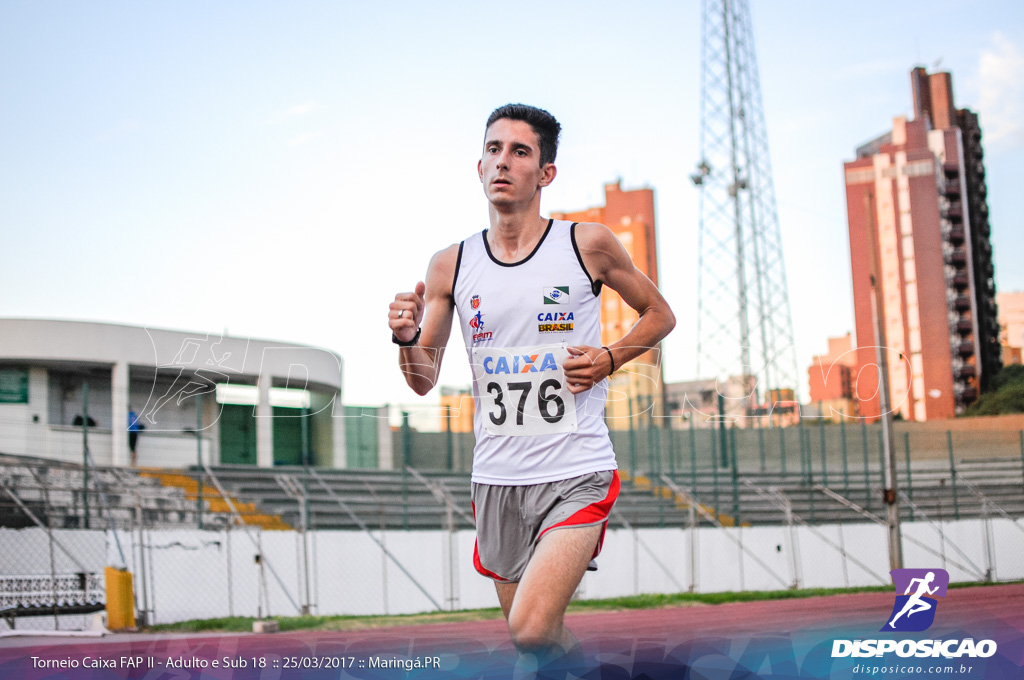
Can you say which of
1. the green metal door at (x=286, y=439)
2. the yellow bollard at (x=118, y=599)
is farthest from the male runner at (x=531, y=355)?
the green metal door at (x=286, y=439)

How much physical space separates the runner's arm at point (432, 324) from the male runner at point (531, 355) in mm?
11

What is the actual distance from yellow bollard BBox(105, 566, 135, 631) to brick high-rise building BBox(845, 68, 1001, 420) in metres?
57.8

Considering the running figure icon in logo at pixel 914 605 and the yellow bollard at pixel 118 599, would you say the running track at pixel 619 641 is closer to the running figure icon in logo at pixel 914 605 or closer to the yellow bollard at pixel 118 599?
the running figure icon in logo at pixel 914 605

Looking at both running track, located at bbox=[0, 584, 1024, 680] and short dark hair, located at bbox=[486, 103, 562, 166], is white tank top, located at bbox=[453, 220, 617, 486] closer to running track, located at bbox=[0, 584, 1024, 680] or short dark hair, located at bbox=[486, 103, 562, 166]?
short dark hair, located at bbox=[486, 103, 562, 166]

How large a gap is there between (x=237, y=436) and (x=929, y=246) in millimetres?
57238

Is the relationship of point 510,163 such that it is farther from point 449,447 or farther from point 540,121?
point 449,447

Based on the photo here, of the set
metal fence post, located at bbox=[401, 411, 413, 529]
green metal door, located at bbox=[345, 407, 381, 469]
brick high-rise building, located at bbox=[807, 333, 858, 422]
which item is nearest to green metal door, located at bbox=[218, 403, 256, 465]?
green metal door, located at bbox=[345, 407, 381, 469]

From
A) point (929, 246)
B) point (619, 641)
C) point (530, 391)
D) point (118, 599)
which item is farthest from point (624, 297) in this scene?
point (929, 246)

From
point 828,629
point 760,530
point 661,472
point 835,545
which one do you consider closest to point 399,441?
point 661,472

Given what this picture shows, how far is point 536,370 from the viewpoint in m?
3.94

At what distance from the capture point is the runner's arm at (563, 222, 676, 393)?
12.6ft

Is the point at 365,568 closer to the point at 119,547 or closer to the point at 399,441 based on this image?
the point at 119,547

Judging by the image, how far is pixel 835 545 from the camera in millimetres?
19781

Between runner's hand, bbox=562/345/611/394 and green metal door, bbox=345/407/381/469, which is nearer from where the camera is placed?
runner's hand, bbox=562/345/611/394
